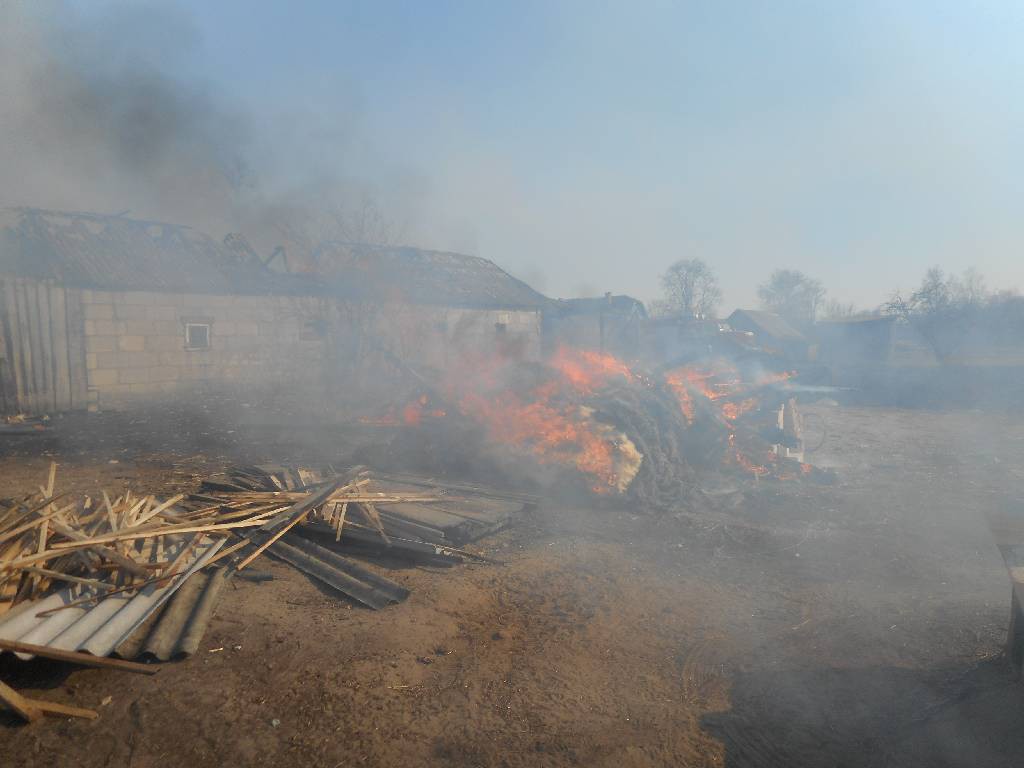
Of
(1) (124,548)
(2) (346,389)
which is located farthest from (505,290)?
(1) (124,548)

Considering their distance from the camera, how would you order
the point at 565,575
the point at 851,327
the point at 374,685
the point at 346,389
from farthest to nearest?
the point at 851,327
the point at 346,389
the point at 565,575
the point at 374,685

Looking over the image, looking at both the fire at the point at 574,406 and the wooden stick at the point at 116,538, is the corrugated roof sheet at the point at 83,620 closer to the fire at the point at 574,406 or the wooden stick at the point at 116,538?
the wooden stick at the point at 116,538

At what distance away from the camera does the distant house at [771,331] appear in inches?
1391

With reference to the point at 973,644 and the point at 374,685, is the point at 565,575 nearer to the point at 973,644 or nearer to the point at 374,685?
the point at 374,685

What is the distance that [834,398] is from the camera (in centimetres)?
2236

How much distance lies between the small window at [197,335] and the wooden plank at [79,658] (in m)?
14.7

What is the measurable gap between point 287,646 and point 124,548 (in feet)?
5.36

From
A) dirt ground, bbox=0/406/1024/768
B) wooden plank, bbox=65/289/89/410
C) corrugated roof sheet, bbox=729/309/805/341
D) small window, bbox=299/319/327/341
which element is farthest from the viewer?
corrugated roof sheet, bbox=729/309/805/341

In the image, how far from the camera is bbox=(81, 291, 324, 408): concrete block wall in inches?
589

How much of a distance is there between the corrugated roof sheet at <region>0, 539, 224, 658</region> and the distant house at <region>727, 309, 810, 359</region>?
3409 centimetres

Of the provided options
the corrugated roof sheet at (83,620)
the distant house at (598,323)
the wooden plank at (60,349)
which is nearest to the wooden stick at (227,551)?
the corrugated roof sheet at (83,620)

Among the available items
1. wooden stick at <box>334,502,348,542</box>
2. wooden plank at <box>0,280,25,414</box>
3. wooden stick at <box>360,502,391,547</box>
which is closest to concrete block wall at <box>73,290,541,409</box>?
wooden plank at <box>0,280,25,414</box>

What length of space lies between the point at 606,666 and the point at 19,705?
11.8 ft

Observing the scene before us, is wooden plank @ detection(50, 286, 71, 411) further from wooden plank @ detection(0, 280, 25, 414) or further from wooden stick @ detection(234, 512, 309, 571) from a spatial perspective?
wooden stick @ detection(234, 512, 309, 571)
